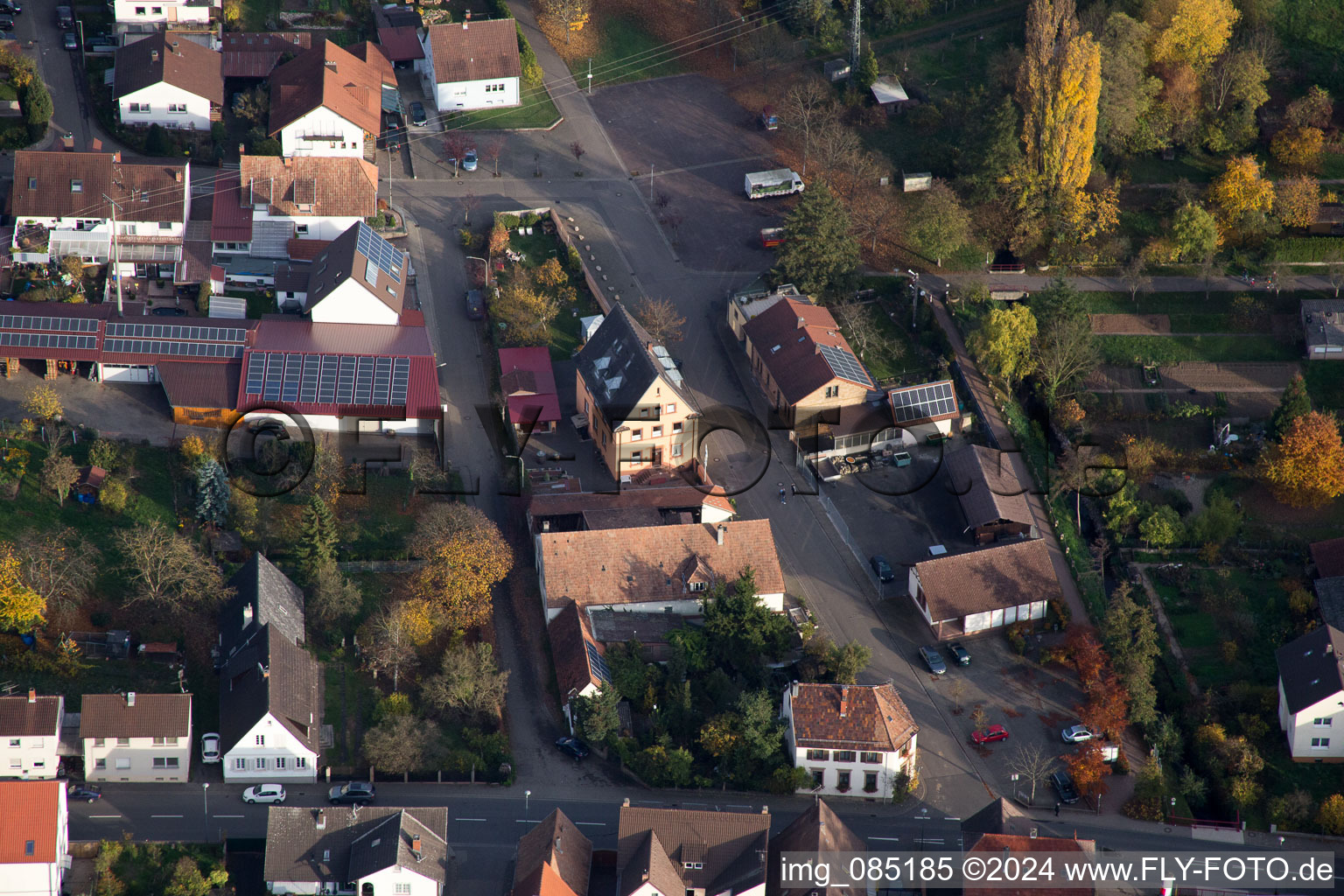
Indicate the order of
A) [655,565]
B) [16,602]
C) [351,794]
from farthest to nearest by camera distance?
[655,565], [16,602], [351,794]

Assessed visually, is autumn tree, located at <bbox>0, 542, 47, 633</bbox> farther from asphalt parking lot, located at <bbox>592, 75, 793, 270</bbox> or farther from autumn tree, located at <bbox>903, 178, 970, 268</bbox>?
autumn tree, located at <bbox>903, 178, 970, 268</bbox>

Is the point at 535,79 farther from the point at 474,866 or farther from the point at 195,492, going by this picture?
the point at 474,866

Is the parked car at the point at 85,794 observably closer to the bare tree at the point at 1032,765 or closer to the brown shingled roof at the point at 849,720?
the brown shingled roof at the point at 849,720

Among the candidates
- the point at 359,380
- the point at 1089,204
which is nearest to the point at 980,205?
the point at 1089,204

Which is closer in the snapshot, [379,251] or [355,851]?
[355,851]

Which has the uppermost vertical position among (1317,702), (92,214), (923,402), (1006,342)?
(1006,342)

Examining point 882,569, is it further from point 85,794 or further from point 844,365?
point 85,794

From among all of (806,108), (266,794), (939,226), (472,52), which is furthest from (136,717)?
(806,108)
